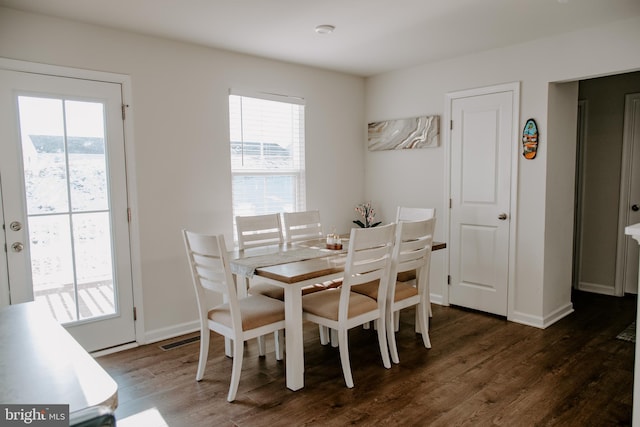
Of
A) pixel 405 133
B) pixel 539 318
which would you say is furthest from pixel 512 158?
pixel 539 318

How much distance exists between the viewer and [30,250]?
2961mm

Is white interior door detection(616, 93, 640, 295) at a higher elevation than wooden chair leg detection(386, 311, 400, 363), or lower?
higher

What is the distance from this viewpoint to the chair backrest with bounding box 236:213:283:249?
354cm

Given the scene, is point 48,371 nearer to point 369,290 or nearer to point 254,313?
point 254,313

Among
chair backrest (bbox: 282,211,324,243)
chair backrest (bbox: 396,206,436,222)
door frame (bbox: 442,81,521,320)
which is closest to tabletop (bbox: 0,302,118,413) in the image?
chair backrest (bbox: 282,211,324,243)

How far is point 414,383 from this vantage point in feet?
9.09

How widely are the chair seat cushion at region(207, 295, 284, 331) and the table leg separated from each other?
0.27 ft

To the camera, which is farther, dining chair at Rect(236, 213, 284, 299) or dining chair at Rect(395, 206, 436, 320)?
dining chair at Rect(395, 206, 436, 320)

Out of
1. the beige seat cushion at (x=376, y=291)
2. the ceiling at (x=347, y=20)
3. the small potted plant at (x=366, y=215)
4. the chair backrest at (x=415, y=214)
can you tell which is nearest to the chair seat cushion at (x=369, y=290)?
the beige seat cushion at (x=376, y=291)

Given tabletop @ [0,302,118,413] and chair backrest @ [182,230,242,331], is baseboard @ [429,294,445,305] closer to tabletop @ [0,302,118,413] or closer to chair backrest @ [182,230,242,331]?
chair backrest @ [182,230,242,331]

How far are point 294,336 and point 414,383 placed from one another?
0.84 meters

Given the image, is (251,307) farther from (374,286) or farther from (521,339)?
(521,339)

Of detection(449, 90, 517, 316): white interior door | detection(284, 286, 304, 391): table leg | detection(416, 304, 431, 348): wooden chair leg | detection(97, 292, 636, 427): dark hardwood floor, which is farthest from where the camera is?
detection(449, 90, 517, 316): white interior door

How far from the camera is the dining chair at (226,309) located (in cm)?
253
